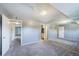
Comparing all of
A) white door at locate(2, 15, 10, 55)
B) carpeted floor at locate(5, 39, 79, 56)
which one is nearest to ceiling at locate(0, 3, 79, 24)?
white door at locate(2, 15, 10, 55)

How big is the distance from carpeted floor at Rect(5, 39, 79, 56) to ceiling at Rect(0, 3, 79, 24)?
0.63 metres

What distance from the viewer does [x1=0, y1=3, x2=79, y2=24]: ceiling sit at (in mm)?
1971

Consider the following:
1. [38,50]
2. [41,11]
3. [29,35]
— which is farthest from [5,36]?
[41,11]

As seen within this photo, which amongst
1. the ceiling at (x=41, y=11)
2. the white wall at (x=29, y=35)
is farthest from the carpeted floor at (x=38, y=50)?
the ceiling at (x=41, y=11)

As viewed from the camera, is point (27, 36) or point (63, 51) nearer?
point (63, 51)

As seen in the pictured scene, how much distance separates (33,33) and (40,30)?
0.65 ft

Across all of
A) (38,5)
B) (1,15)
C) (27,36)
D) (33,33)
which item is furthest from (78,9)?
(1,15)

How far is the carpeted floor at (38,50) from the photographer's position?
2051 mm

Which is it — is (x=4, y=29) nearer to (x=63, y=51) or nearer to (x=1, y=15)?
(x=1, y=15)

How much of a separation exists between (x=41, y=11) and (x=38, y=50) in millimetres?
925

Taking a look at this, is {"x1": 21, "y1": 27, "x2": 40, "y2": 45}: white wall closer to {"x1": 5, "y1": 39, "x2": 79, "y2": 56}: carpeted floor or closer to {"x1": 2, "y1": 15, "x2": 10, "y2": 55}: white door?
{"x1": 5, "y1": 39, "x2": 79, "y2": 56}: carpeted floor

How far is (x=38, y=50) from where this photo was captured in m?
2.11

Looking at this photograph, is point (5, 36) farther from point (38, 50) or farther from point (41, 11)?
point (41, 11)

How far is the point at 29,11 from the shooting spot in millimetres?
2074
